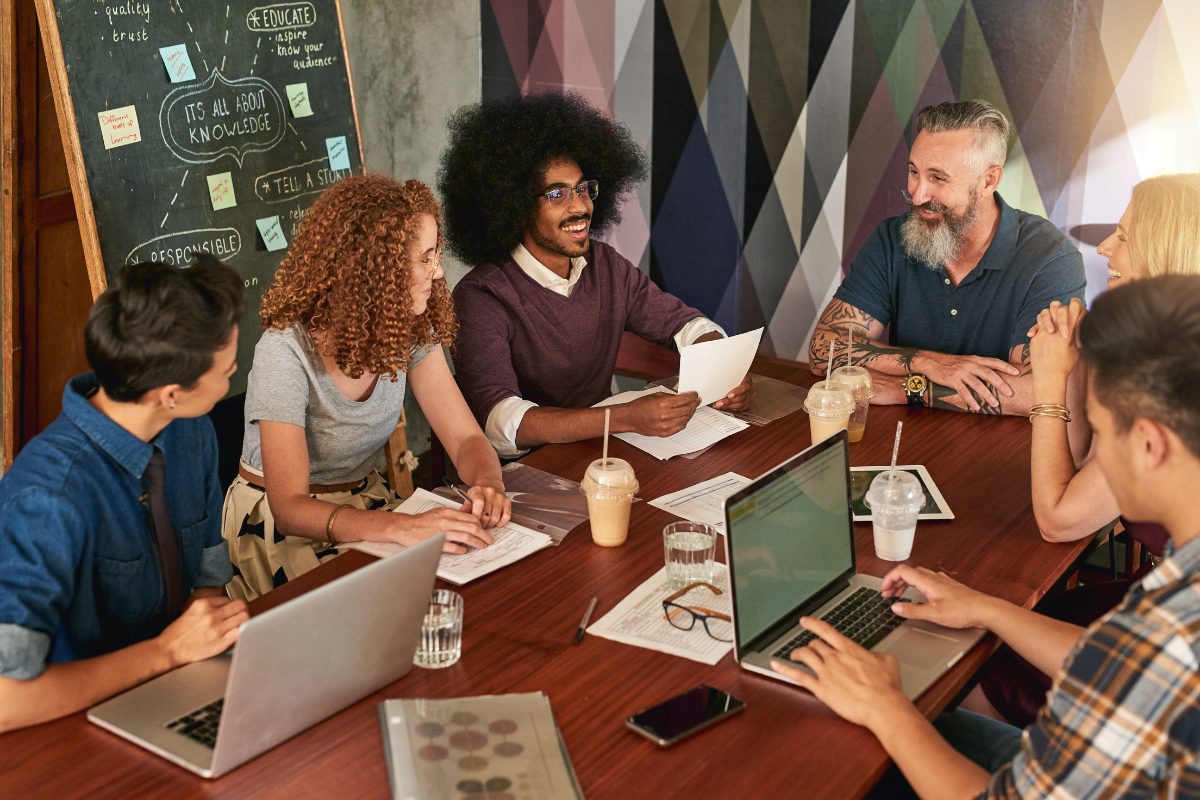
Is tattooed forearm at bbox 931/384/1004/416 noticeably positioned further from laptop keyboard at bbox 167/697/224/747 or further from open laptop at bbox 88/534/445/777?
laptop keyboard at bbox 167/697/224/747

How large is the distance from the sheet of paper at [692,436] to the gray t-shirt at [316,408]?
0.49 m

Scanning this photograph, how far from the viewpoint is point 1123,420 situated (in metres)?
1.04

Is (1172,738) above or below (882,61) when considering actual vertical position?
below

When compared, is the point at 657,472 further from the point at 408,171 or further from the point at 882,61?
the point at 408,171

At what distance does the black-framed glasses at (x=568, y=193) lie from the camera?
8.71 feet

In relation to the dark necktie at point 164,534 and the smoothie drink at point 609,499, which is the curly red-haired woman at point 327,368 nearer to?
the smoothie drink at point 609,499

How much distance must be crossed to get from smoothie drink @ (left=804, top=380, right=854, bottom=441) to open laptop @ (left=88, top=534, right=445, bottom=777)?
1124 mm

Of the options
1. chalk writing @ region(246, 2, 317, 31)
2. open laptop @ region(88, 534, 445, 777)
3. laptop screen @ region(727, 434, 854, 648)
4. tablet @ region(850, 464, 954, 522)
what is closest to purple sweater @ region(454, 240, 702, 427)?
tablet @ region(850, 464, 954, 522)

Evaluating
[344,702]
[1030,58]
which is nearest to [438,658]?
[344,702]

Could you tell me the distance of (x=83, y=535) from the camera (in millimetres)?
1361

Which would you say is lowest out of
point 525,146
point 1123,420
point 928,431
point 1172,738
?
point 928,431

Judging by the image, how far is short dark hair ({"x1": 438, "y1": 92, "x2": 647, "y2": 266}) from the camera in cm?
270

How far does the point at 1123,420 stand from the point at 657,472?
1114 mm

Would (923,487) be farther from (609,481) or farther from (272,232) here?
(272,232)
